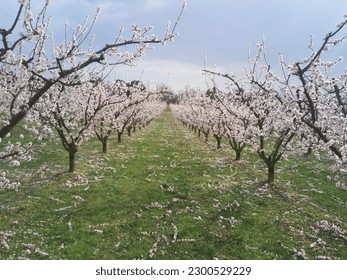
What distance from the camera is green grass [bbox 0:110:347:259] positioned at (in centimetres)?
937

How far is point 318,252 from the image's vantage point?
9.49 m

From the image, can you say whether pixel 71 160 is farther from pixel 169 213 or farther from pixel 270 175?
pixel 270 175

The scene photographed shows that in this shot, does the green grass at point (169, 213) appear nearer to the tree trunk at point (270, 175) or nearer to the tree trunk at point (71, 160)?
the tree trunk at point (71, 160)

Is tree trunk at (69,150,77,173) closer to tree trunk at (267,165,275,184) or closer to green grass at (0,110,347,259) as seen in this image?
green grass at (0,110,347,259)

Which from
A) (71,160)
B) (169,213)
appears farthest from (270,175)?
(71,160)

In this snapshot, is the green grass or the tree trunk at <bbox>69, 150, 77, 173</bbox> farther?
the tree trunk at <bbox>69, 150, 77, 173</bbox>

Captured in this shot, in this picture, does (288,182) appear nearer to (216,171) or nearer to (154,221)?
(216,171)

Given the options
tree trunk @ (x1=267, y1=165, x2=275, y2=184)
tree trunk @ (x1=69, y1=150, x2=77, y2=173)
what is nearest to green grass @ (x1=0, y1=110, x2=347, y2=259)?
tree trunk @ (x1=69, y1=150, x2=77, y2=173)

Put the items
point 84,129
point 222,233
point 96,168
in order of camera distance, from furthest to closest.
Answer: point 96,168 < point 84,129 < point 222,233

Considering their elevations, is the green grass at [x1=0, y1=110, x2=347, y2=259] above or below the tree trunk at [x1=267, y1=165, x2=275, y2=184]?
below

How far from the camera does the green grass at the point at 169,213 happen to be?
937 centimetres

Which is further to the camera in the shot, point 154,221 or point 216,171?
point 216,171
